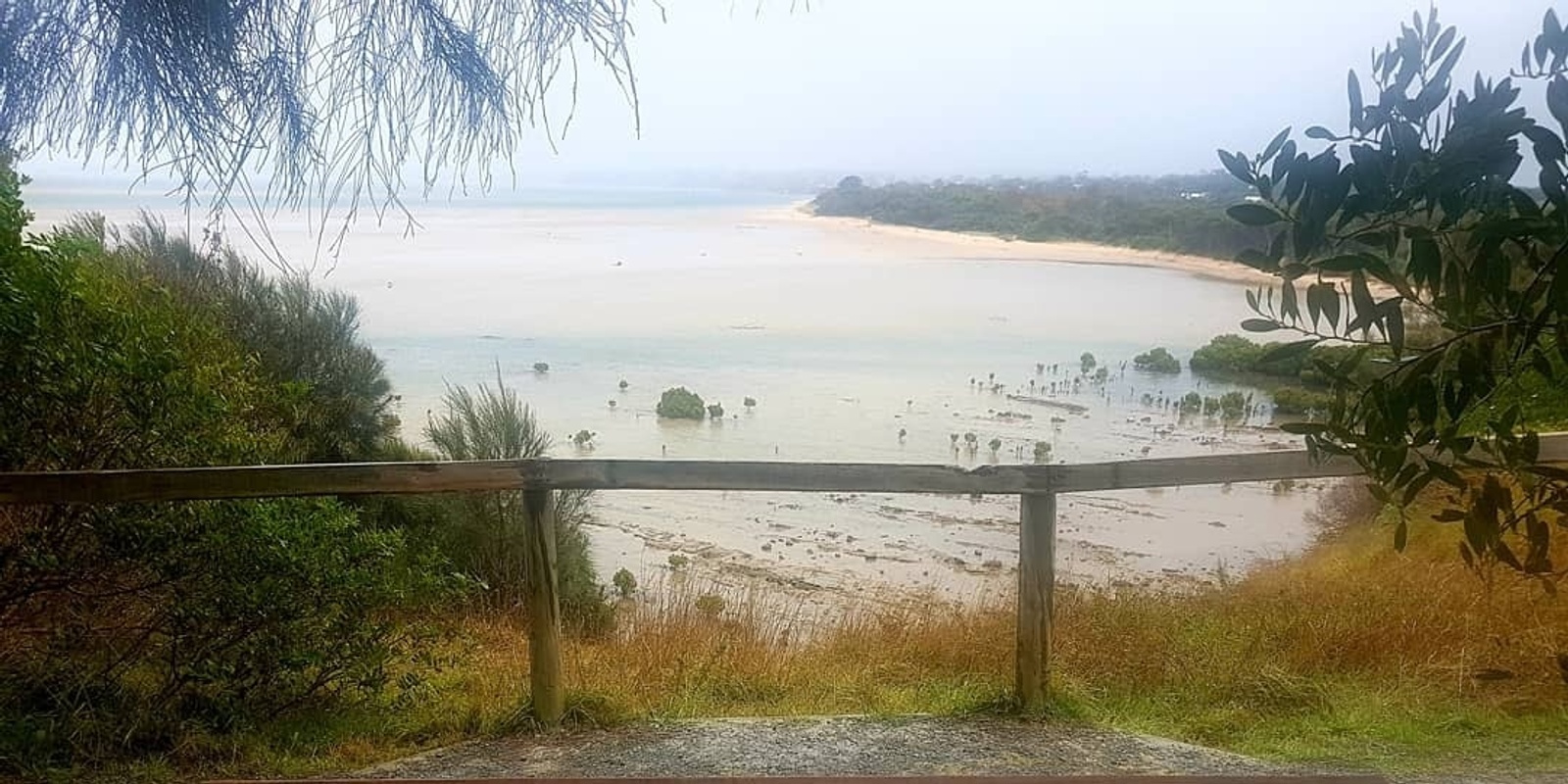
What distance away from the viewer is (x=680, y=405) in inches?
81.9

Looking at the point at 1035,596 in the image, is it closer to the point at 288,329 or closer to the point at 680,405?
the point at 680,405

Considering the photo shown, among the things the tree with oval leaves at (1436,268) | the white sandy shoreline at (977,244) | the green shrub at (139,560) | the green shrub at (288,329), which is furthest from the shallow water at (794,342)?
the tree with oval leaves at (1436,268)

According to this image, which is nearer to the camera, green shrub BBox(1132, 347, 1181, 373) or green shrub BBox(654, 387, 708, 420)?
green shrub BBox(1132, 347, 1181, 373)

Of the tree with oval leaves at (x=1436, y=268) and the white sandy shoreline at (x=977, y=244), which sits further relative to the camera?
the white sandy shoreline at (x=977, y=244)

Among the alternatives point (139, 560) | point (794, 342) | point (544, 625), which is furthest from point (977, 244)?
point (139, 560)

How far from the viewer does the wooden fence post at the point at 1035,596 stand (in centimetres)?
213

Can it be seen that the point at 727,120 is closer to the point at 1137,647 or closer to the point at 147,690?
the point at 1137,647

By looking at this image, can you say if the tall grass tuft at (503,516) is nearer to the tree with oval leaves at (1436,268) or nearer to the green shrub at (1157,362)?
the green shrub at (1157,362)

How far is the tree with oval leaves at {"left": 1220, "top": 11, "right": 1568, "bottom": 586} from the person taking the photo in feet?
2.73

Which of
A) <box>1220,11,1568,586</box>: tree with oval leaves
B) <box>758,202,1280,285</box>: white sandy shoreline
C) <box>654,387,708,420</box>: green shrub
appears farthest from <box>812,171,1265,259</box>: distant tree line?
<box>1220,11,1568,586</box>: tree with oval leaves

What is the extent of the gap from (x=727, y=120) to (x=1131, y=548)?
1113 millimetres

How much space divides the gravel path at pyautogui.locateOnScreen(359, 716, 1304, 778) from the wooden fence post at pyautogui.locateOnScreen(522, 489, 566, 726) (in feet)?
0.24

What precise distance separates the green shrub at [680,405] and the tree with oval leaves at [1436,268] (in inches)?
47.1

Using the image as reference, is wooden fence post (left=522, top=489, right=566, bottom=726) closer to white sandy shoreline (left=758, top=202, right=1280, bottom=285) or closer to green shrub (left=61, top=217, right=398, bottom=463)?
green shrub (left=61, top=217, right=398, bottom=463)
